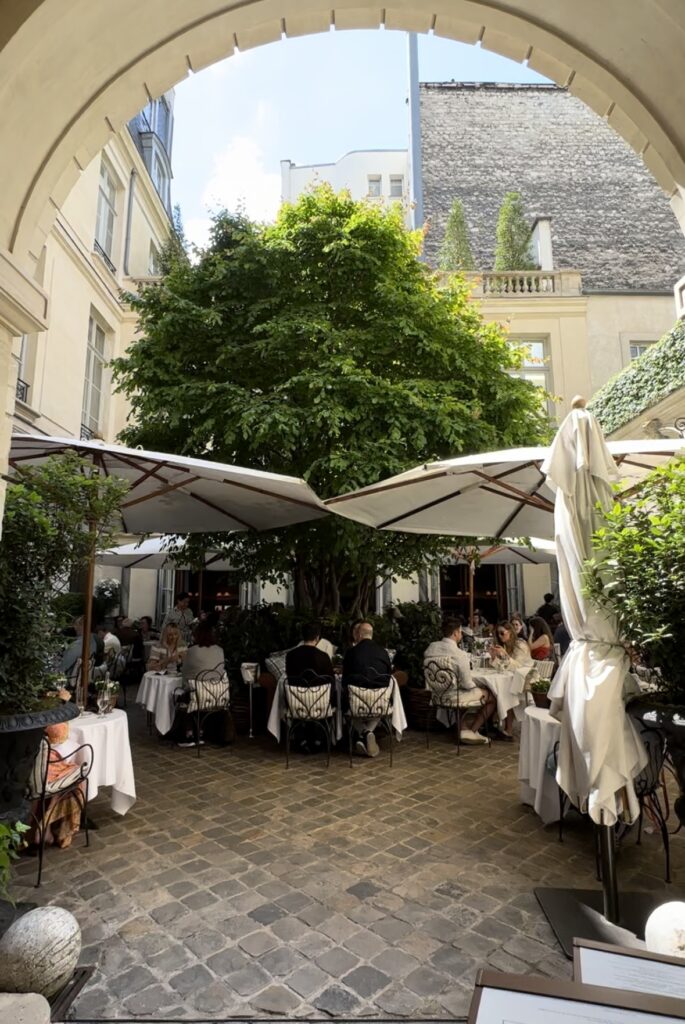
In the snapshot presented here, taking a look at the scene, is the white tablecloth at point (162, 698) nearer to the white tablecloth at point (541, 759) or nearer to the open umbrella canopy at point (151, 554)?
the open umbrella canopy at point (151, 554)

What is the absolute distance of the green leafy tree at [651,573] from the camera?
2654mm

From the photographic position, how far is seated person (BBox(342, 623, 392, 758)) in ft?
19.8

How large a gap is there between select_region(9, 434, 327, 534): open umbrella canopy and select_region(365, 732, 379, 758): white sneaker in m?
2.42

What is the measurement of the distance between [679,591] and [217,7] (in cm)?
374

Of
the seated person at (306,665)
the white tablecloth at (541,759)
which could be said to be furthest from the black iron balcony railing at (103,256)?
the white tablecloth at (541,759)

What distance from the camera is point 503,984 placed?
109cm

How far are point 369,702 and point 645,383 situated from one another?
27.1 feet

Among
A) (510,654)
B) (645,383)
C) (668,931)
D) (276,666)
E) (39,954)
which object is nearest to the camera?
(668,931)

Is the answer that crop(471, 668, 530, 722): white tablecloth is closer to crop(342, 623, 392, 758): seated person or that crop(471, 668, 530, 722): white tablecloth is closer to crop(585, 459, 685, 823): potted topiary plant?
crop(342, 623, 392, 758): seated person

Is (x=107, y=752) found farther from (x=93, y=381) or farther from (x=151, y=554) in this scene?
(x=93, y=381)

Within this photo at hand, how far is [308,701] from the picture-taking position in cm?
584

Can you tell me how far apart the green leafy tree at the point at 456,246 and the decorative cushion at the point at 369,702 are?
1436cm

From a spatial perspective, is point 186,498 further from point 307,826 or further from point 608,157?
point 608,157

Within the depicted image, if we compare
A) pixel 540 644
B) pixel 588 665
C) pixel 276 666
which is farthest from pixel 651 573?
pixel 540 644
